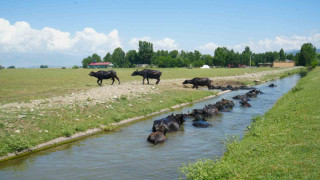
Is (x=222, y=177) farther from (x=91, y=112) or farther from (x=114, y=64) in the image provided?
(x=114, y=64)

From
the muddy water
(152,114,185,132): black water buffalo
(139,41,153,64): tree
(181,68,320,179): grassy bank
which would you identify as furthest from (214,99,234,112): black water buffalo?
(139,41,153,64): tree

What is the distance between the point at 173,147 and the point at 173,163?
1853 millimetres

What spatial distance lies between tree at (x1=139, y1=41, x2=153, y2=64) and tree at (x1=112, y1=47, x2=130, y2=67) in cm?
921

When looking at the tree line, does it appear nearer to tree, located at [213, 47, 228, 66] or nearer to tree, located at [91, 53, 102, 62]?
tree, located at [213, 47, 228, 66]

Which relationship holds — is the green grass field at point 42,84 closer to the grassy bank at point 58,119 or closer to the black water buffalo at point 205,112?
the grassy bank at point 58,119

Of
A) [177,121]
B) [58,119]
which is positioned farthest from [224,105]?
[58,119]

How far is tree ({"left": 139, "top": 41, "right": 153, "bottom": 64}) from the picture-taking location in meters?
138

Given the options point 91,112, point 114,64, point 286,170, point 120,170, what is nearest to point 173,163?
point 120,170

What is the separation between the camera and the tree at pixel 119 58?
149m

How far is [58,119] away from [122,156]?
520 centimetres

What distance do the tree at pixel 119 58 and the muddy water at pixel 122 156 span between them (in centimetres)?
13051

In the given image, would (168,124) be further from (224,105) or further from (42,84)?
(42,84)

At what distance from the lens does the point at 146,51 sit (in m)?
139

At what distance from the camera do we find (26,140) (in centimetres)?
1109
